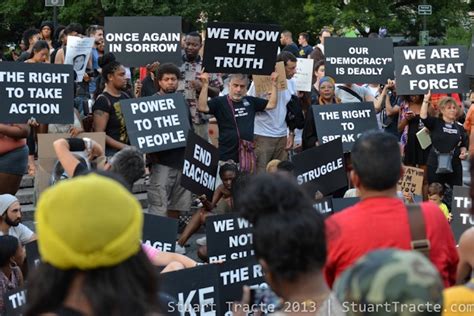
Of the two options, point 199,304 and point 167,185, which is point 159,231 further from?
point 167,185

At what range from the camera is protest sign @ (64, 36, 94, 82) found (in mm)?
13719

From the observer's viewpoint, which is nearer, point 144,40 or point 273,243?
point 273,243

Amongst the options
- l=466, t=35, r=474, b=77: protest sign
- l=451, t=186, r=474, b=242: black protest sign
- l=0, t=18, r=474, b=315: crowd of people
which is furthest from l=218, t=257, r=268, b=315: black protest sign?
l=466, t=35, r=474, b=77: protest sign

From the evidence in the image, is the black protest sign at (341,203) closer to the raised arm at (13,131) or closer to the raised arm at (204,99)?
the raised arm at (13,131)

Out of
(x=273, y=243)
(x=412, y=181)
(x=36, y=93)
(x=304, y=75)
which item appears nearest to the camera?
(x=273, y=243)

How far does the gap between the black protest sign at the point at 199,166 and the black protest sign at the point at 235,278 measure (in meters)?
2.58

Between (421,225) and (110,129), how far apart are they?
7.00 meters

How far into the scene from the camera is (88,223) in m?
3.01

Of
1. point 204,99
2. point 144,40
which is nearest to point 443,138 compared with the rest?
point 204,99

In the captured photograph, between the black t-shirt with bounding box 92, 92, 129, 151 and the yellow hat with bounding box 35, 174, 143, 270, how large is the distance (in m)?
8.11

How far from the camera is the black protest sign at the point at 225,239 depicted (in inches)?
291

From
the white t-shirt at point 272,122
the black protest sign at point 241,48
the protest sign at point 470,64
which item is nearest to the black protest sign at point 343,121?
the black protest sign at point 241,48

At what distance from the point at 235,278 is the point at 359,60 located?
22.6 feet

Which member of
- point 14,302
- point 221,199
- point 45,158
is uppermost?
point 45,158
